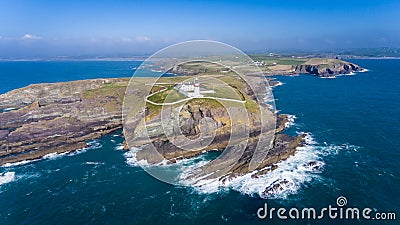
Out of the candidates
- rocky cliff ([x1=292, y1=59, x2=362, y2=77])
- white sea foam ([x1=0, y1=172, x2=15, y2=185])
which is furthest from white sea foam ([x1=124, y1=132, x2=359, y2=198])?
rocky cliff ([x1=292, y1=59, x2=362, y2=77])

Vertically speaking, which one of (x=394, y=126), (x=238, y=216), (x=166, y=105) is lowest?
(x=238, y=216)

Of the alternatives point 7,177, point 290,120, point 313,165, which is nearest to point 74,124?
point 7,177

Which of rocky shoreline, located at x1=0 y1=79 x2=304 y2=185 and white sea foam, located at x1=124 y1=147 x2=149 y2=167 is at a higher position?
rocky shoreline, located at x1=0 y1=79 x2=304 y2=185

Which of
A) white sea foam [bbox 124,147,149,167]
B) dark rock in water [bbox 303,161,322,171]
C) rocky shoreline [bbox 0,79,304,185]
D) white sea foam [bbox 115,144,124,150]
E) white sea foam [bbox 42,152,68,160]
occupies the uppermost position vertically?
rocky shoreline [bbox 0,79,304,185]

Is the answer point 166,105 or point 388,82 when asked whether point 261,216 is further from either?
point 388,82

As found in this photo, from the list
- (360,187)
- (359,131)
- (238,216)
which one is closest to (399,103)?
(359,131)
